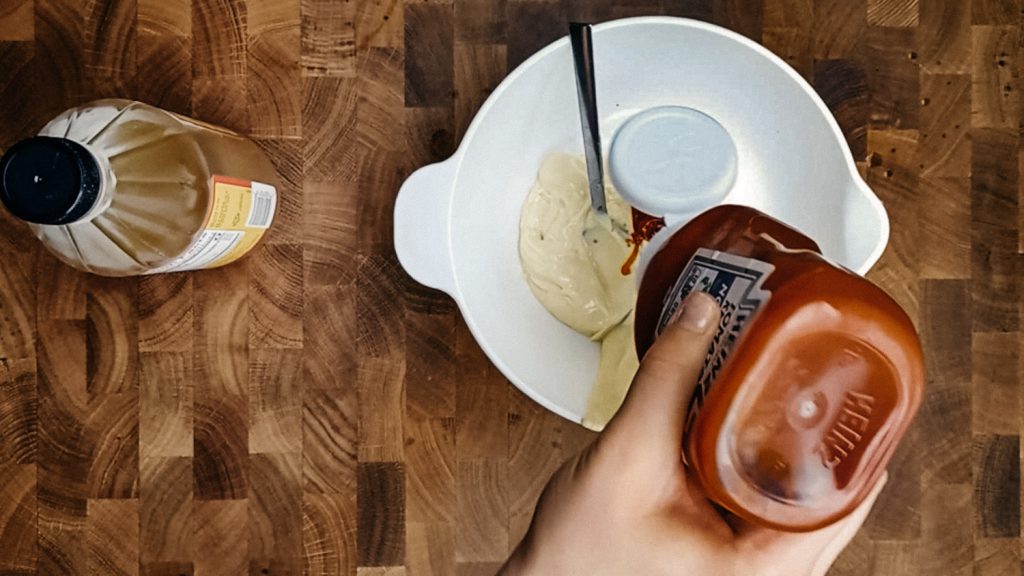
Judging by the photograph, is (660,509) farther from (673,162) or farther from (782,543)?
(673,162)

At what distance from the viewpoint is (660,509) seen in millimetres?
447

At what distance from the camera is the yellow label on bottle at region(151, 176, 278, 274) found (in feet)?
1.98

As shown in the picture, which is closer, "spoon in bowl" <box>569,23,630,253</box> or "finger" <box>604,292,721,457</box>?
"finger" <box>604,292,721,457</box>

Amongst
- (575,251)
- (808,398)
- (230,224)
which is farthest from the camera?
(575,251)

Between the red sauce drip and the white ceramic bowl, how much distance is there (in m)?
0.07

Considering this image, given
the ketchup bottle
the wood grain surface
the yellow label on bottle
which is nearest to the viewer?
the ketchup bottle

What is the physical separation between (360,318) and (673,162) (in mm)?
291

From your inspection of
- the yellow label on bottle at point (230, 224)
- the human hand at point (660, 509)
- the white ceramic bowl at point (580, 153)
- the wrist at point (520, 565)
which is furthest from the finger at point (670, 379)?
the yellow label on bottle at point (230, 224)

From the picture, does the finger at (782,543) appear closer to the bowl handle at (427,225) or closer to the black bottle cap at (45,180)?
the bowl handle at (427,225)

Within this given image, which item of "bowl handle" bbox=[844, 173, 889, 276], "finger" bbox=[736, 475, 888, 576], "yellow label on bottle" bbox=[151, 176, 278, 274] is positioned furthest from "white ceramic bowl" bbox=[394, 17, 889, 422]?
"finger" bbox=[736, 475, 888, 576]

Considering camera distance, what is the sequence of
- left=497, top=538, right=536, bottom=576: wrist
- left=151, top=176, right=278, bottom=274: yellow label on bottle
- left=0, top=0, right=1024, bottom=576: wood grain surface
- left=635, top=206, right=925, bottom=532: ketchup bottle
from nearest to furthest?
left=635, top=206, right=925, bottom=532: ketchup bottle < left=497, top=538, right=536, bottom=576: wrist < left=151, top=176, right=278, bottom=274: yellow label on bottle < left=0, top=0, right=1024, bottom=576: wood grain surface

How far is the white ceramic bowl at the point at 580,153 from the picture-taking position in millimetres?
641

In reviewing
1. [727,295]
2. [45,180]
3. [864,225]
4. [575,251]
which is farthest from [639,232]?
[45,180]

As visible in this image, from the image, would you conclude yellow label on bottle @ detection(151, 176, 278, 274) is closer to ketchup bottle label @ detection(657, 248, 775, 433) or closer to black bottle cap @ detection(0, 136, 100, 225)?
black bottle cap @ detection(0, 136, 100, 225)
